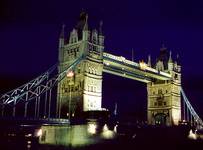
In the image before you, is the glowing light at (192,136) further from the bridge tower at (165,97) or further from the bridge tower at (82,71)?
the bridge tower at (82,71)

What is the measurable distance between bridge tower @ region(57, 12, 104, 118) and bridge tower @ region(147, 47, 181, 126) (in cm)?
2462

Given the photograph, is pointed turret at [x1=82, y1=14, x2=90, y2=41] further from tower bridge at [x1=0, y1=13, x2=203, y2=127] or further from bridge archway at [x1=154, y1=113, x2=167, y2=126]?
bridge archway at [x1=154, y1=113, x2=167, y2=126]

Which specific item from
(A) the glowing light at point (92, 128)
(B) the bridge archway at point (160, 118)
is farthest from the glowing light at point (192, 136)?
(A) the glowing light at point (92, 128)

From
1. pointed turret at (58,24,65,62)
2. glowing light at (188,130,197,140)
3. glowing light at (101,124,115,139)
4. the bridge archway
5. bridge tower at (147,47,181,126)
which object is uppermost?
pointed turret at (58,24,65,62)

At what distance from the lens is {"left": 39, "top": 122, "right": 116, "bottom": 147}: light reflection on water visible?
190ft

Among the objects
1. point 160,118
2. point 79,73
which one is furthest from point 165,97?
point 79,73

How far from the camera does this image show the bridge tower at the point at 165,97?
89.7 m

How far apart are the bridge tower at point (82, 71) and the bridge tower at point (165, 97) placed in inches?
969

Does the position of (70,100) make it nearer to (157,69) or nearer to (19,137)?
(19,137)

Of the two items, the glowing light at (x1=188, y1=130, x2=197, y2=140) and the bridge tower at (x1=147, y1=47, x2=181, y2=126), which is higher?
the bridge tower at (x1=147, y1=47, x2=181, y2=126)

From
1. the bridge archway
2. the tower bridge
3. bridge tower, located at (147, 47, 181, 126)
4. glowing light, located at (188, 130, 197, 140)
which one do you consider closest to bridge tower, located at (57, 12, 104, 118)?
the tower bridge

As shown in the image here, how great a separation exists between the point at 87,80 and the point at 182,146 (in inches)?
784

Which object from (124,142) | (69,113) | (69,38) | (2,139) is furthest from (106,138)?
(2,139)

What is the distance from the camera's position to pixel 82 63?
6825cm
